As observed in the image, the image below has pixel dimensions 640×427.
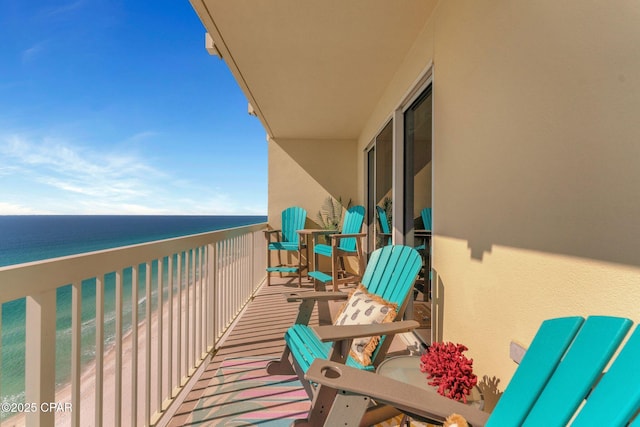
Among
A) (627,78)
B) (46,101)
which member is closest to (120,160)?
(46,101)

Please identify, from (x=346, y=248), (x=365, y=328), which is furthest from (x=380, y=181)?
(x=365, y=328)

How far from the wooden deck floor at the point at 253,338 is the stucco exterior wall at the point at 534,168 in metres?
1.51

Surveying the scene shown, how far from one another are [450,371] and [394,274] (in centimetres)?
76

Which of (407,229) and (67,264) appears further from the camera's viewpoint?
(407,229)

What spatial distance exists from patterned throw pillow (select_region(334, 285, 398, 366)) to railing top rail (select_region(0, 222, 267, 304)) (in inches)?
43.8

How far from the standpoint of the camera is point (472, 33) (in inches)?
55.1

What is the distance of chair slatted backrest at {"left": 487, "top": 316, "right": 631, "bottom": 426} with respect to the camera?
617 millimetres

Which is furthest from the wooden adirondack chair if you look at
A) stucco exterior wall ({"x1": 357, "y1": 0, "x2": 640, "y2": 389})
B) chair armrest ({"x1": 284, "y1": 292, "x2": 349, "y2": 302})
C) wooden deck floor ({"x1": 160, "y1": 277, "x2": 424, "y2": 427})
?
wooden deck floor ({"x1": 160, "y1": 277, "x2": 424, "y2": 427})

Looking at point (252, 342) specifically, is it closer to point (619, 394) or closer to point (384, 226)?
point (384, 226)

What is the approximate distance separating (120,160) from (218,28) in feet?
121

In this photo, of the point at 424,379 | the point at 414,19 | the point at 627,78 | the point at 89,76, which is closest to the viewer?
the point at 627,78

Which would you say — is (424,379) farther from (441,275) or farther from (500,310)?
(441,275)

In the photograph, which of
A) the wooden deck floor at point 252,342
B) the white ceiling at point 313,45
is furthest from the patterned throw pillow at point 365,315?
the white ceiling at point 313,45

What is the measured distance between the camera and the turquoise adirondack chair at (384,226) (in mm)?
3314
